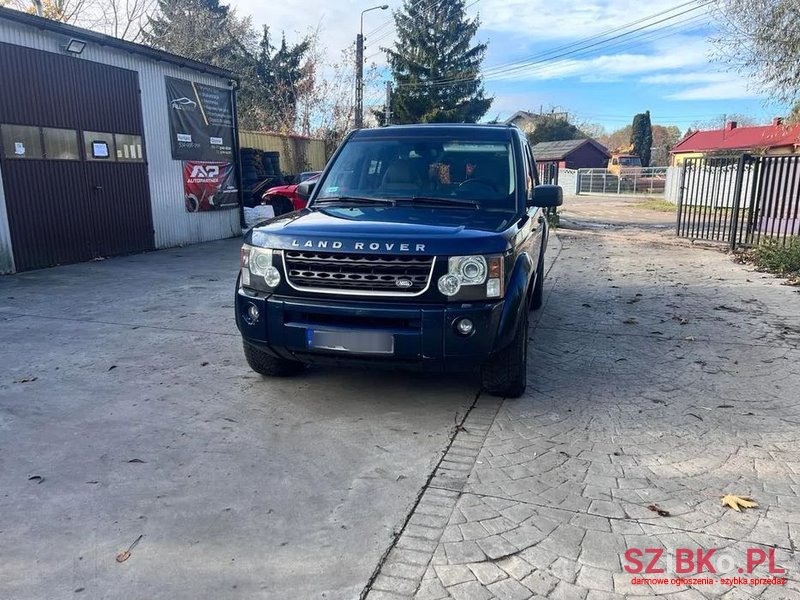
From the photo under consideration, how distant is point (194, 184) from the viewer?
43.5 ft

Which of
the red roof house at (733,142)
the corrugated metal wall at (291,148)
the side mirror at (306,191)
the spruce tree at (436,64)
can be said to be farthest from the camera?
the spruce tree at (436,64)

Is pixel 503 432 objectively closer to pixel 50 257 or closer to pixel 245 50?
pixel 50 257

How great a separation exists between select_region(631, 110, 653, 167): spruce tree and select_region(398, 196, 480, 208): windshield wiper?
69.1 m

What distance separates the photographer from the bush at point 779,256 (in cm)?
941

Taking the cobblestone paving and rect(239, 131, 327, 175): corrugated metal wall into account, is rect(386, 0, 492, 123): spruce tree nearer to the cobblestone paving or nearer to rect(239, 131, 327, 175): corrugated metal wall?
rect(239, 131, 327, 175): corrugated metal wall

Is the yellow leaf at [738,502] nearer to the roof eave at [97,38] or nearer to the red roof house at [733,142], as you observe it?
the roof eave at [97,38]

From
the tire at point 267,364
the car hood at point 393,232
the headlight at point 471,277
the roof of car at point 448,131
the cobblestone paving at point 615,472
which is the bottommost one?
the cobblestone paving at point 615,472

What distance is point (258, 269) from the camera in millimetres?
3971

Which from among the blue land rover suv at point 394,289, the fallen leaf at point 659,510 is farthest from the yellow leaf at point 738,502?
the blue land rover suv at point 394,289

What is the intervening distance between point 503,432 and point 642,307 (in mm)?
4350

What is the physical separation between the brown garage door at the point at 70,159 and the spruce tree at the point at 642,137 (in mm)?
65296

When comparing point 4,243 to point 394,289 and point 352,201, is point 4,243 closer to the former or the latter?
point 352,201

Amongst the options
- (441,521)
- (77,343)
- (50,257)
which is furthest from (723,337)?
(50,257)

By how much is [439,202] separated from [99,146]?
346 inches
